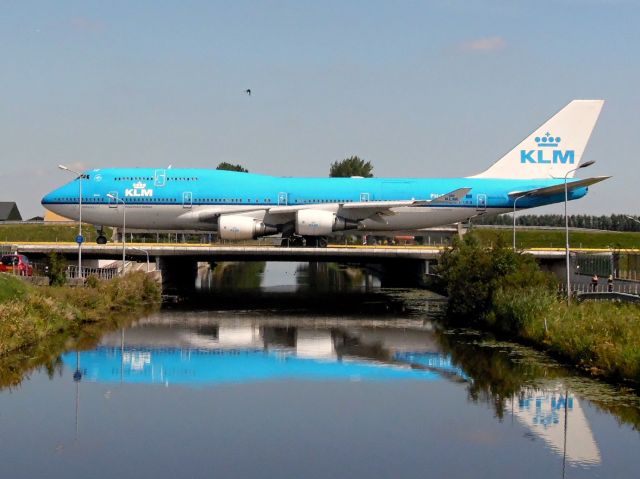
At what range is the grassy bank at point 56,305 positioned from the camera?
41.5 m

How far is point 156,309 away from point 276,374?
26426mm

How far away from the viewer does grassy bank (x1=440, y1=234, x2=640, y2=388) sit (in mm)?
35750

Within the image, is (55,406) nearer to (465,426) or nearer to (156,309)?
(465,426)

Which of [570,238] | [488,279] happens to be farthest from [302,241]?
[570,238]

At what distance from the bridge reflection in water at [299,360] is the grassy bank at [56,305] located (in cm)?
257

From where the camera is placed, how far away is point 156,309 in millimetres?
62562

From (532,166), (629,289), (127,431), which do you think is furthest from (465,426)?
(532,166)

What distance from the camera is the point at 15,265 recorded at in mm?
66562

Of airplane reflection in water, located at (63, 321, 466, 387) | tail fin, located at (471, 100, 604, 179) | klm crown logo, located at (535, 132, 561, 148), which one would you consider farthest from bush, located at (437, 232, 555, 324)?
klm crown logo, located at (535, 132, 561, 148)

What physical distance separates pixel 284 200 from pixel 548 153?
888 inches

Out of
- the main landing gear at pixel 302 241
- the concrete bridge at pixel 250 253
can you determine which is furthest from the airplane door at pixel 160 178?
the main landing gear at pixel 302 241

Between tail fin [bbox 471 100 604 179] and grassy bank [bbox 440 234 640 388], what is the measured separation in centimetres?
1262

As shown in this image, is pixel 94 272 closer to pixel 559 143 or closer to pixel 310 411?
pixel 559 143

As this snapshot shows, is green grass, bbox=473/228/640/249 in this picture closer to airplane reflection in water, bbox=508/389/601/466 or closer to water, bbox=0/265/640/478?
water, bbox=0/265/640/478
